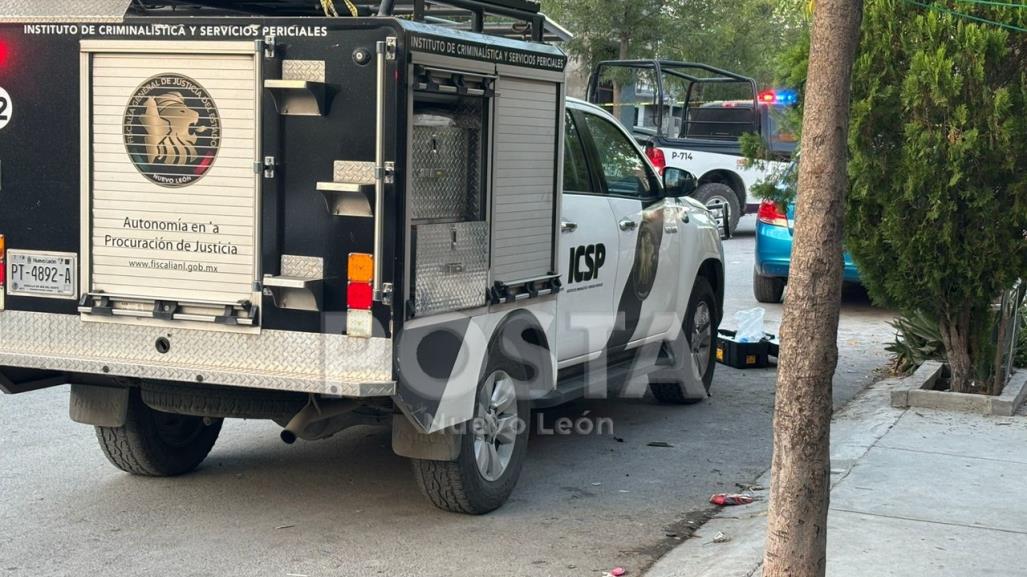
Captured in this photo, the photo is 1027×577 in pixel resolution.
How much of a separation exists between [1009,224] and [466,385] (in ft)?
13.4

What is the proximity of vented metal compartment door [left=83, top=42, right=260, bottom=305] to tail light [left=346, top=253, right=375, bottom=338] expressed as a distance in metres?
0.45

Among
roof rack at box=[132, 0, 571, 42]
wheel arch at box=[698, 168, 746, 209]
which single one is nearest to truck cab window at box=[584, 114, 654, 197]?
A: roof rack at box=[132, 0, 571, 42]

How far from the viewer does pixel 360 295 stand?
5523mm

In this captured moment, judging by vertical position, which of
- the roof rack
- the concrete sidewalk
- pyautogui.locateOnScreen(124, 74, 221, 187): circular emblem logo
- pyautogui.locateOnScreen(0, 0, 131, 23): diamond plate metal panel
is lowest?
the concrete sidewalk

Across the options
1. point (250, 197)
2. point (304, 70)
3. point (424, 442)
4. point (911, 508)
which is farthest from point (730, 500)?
point (304, 70)

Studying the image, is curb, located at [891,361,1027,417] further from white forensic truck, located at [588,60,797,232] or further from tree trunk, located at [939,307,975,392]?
white forensic truck, located at [588,60,797,232]

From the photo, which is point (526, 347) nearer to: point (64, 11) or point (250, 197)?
point (250, 197)

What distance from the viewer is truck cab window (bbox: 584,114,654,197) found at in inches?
318

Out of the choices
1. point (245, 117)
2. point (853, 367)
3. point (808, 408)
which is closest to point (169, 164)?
point (245, 117)

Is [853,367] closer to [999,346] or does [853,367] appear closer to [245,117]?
[999,346]

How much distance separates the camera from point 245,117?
18.4 feet

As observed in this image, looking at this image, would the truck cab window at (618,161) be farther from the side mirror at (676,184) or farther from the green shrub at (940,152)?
the green shrub at (940,152)

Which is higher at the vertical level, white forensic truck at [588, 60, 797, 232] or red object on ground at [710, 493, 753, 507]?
white forensic truck at [588, 60, 797, 232]

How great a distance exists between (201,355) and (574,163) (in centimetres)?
281
